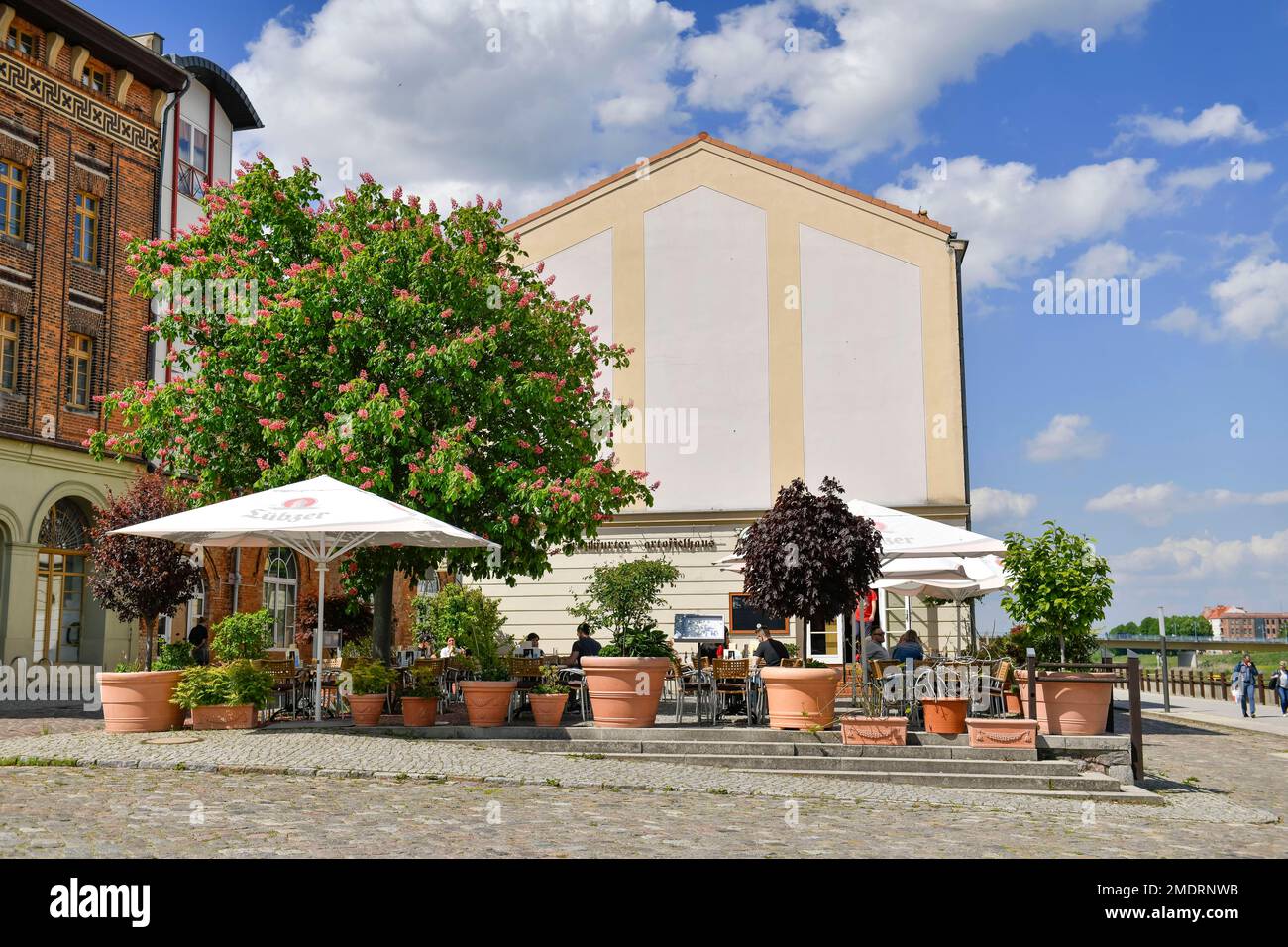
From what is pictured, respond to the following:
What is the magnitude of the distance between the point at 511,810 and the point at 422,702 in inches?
184

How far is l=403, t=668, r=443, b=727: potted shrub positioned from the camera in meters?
13.1

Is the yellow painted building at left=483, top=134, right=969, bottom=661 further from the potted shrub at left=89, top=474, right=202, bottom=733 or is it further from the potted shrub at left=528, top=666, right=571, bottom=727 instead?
the potted shrub at left=528, top=666, right=571, bottom=727

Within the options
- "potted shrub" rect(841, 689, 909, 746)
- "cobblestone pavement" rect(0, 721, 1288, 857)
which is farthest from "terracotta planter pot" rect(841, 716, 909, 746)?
"cobblestone pavement" rect(0, 721, 1288, 857)

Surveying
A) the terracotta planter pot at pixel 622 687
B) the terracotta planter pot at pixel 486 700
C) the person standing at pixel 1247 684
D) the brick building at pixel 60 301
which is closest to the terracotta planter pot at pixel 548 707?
the terracotta planter pot at pixel 486 700

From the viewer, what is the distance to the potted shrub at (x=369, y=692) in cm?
1323

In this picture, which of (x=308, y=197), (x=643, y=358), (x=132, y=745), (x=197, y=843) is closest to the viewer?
(x=197, y=843)

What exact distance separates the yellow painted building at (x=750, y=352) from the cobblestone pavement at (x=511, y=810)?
14.4 meters

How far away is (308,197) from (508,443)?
514cm

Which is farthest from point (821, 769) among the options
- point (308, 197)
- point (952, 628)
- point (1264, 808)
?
point (952, 628)

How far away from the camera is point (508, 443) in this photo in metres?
16.7

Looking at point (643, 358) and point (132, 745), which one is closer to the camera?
point (132, 745)

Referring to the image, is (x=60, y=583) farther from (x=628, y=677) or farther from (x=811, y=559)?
(x=811, y=559)
